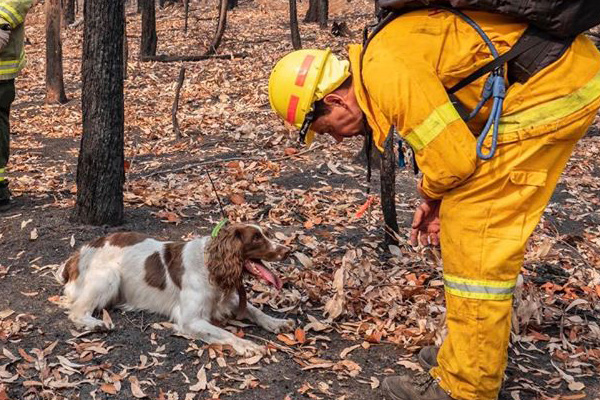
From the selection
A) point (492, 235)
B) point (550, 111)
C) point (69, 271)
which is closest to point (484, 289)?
point (492, 235)

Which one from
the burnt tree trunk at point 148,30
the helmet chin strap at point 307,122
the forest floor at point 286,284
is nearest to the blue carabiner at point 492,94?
the helmet chin strap at point 307,122

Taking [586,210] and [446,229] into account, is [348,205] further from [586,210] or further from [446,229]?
[446,229]

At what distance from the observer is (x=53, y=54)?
14539 millimetres

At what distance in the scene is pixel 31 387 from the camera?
434 cm

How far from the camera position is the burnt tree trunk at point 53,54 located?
46.0 ft

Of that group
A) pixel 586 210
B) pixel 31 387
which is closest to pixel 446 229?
pixel 31 387

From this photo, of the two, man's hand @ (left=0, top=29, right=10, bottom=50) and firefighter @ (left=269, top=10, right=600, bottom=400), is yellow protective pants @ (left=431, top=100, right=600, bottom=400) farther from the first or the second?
man's hand @ (left=0, top=29, right=10, bottom=50)

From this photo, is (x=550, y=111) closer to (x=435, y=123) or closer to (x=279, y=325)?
(x=435, y=123)

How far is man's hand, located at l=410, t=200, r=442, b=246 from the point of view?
3.78 metres

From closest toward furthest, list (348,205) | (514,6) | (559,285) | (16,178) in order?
(514,6), (559,285), (348,205), (16,178)

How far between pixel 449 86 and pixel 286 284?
311cm

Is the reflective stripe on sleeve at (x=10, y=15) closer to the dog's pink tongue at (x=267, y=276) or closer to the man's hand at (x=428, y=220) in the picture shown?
the dog's pink tongue at (x=267, y=276)

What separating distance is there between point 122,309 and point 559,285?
3830mm

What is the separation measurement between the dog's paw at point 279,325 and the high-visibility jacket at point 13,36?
4.73 metres
